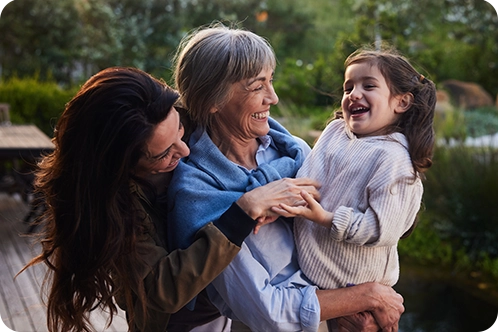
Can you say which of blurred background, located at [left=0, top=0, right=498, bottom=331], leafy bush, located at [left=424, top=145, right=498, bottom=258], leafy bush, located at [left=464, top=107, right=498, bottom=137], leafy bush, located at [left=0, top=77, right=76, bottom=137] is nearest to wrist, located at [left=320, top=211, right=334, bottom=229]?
blurred background, located at [left=0, top=0, right=498, bottom=331]

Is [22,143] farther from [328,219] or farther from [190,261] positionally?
[328,219]

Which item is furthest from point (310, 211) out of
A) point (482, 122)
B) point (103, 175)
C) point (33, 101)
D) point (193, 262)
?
point (482, 122)

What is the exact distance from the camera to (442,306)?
5.14 metres

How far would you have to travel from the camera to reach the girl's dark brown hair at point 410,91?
173cm

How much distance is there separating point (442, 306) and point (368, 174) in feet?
12.5

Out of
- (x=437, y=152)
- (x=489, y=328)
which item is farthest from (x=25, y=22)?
(x=489, y=328)

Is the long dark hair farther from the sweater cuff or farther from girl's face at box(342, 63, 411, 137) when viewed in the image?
girl's face at box(342, 63, 411, 137)

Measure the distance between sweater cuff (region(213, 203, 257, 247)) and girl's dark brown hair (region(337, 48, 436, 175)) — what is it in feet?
1.51

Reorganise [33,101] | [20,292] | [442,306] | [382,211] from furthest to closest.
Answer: [33,101] < [442,306] < [20,292] < [382,211]

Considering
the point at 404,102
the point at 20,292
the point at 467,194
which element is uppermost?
the point at 404,102

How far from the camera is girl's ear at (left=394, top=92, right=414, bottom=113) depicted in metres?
1.79

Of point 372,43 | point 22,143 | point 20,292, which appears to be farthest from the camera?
point 22,143

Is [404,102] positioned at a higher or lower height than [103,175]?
higher

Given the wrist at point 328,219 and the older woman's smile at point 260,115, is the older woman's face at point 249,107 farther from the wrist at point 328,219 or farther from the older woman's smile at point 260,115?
the wrist at point 328,219
